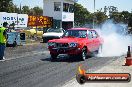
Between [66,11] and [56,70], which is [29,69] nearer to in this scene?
[56,70]

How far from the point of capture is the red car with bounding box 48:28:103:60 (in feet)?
53.3

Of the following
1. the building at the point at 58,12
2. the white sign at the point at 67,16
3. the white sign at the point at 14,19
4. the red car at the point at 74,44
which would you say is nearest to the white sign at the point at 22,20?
the white sign at the point at 14,19

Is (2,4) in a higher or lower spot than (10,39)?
higher

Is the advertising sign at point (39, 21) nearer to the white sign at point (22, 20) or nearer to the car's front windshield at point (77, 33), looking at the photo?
the white sign at point (22, 20)

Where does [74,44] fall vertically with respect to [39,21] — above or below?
below

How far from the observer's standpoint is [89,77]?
4051mm

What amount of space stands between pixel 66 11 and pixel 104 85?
4756cm

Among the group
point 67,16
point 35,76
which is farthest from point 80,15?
point 35,76

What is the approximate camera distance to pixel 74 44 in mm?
16203

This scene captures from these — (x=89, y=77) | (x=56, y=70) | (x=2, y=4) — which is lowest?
(x=56, y=70)

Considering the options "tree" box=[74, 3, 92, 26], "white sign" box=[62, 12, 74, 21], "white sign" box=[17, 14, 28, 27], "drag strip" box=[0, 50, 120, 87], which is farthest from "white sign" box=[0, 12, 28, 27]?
"tree" box=[74, 3, 92, 26]

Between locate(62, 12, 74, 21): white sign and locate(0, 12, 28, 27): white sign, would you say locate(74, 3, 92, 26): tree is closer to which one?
locate(62, 12, 74, 21): white sign

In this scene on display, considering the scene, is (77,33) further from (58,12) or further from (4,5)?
(4,5)

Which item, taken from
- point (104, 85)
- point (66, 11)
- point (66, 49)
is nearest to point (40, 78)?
point (104, 85)
